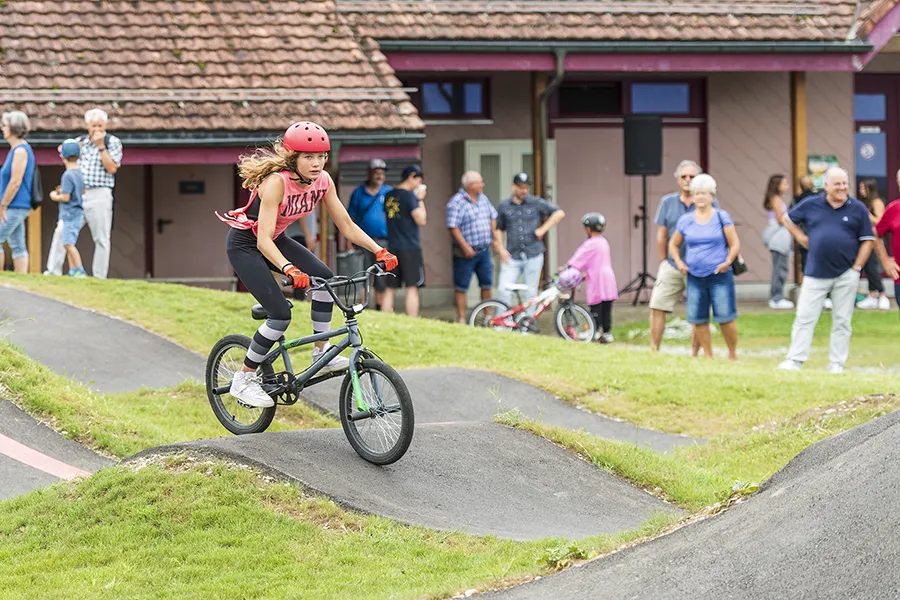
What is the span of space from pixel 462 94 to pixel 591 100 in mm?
2004

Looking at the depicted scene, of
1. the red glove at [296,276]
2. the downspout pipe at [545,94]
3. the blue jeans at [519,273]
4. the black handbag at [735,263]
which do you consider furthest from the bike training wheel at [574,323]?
the red glove at [296,276]

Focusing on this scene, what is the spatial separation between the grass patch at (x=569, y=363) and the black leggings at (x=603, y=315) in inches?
85.2

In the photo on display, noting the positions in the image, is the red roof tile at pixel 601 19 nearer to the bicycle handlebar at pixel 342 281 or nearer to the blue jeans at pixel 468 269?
the blue jeans at pixel 468 269

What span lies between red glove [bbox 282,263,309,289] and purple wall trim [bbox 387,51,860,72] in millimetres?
13279

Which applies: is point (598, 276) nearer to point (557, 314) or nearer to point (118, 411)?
point (557, 314)

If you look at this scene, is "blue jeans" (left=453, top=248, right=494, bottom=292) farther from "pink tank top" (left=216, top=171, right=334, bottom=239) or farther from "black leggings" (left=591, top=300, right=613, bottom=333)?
"pink tank top" (left=216, top=171, right=334, bottom=239)

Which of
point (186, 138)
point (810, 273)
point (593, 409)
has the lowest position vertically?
point (593, 409)

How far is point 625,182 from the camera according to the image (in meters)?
23.7

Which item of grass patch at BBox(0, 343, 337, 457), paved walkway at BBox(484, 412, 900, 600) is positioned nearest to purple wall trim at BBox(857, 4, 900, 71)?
grass patch at BBox(0, 343, 337, 457)

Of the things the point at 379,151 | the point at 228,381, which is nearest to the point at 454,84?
the point at 379,151

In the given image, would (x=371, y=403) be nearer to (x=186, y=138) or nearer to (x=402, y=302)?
(x=186, y=138)

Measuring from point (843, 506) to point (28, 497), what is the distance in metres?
4.17

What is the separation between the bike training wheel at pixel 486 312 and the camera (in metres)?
18.0

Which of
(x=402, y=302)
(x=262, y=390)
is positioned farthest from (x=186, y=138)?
(x=262, y=390)
